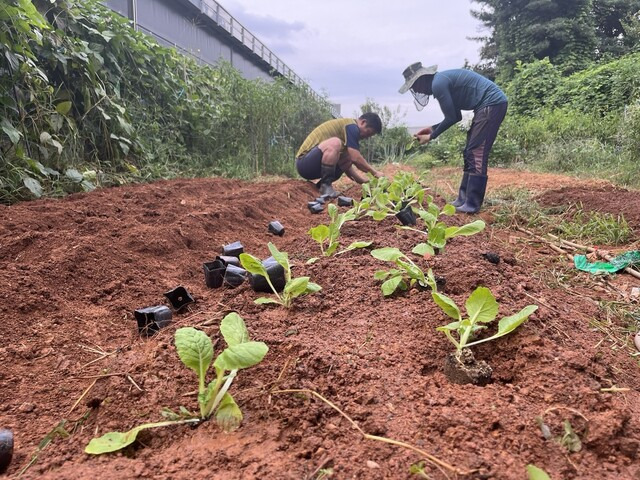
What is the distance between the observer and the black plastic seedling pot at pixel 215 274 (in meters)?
1.73

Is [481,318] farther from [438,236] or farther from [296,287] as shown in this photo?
[438,236]

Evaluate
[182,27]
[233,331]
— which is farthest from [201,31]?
[233,331]

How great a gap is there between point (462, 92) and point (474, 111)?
0.25 metres

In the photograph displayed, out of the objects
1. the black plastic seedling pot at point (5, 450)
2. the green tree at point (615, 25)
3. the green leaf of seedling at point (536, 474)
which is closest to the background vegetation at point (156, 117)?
the black plastic seedling pot at point (5, 450)

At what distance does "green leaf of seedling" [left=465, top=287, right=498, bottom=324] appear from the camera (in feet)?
3.23

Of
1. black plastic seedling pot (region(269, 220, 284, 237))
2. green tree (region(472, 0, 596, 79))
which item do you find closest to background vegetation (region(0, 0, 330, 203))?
black plastic seedling pot (region(269, 220, 284, 237))

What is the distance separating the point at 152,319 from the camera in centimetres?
129

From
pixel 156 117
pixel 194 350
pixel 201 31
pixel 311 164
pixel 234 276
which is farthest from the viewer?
pixel 201 31

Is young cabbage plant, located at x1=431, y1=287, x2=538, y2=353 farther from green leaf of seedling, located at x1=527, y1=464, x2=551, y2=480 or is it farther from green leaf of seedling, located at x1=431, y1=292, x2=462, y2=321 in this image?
green leaf of seedling, located at x1=527, y1=464, x2=551, y2=480

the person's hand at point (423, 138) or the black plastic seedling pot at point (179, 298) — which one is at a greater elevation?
the person's hand at point (423, 138)

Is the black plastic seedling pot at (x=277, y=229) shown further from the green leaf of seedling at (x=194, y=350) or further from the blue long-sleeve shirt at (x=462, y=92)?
the blue long-sleeve shirt at (x=462, y=92)

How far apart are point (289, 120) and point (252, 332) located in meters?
8.53

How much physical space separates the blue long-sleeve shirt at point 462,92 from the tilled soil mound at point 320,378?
108 inches

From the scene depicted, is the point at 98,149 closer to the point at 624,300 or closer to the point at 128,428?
the point at 128,428
